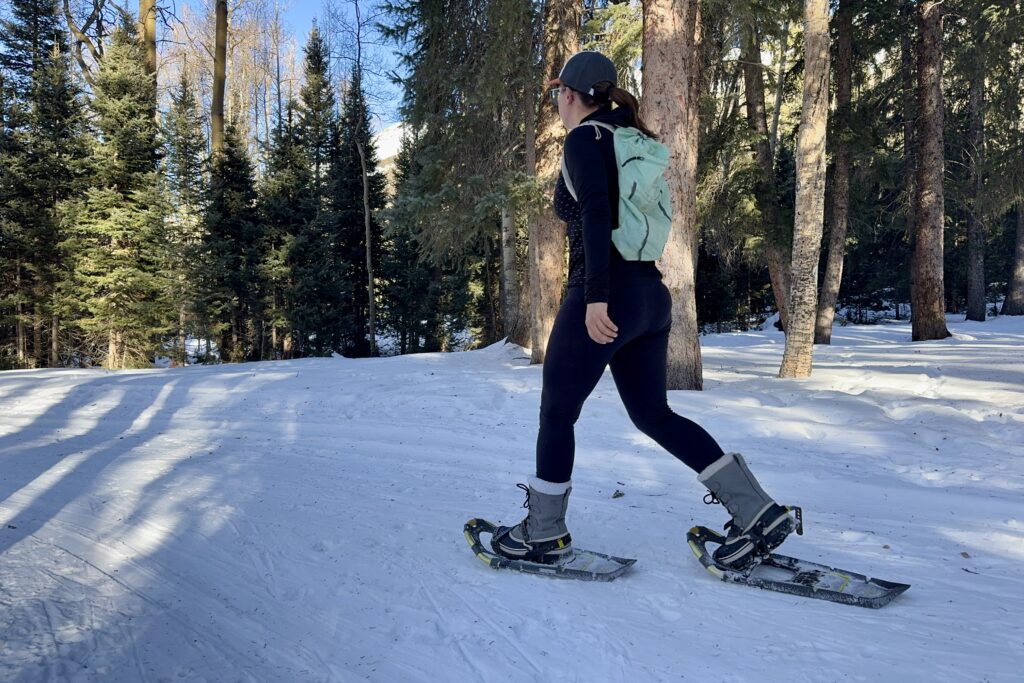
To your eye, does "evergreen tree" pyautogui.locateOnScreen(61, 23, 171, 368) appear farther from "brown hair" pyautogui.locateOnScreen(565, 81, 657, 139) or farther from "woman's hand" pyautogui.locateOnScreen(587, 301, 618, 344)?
"woman's hand" pyautogui.locateOnScreen(587, 301, 618, 344)

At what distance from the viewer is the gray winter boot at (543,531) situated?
101 inches

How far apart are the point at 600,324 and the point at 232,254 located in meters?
21.1

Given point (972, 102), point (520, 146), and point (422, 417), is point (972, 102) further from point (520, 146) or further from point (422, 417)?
point (422, 417)

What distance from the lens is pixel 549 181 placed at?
9367 millimetres

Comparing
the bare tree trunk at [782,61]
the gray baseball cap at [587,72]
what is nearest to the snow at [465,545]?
the gray baseball cap at [587,72]

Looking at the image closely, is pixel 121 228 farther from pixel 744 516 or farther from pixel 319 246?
pixel 744 516

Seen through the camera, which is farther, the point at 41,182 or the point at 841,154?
the point at 41,182

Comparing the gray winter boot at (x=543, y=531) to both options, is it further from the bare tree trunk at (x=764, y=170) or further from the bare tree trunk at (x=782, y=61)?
the bare tree trunk at (x=764, y=170)

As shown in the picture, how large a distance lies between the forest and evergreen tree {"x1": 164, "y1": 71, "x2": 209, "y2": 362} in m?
0.14

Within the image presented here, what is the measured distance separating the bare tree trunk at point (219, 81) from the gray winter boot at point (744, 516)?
2241 cm

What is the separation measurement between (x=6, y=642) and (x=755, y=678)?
2283 mm

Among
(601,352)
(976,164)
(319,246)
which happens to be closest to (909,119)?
(976,164)

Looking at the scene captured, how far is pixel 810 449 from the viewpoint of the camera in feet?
15.1

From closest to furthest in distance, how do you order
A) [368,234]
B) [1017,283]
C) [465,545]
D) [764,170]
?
[465,545] → [764,170] → [1017,283] → [368,234]
